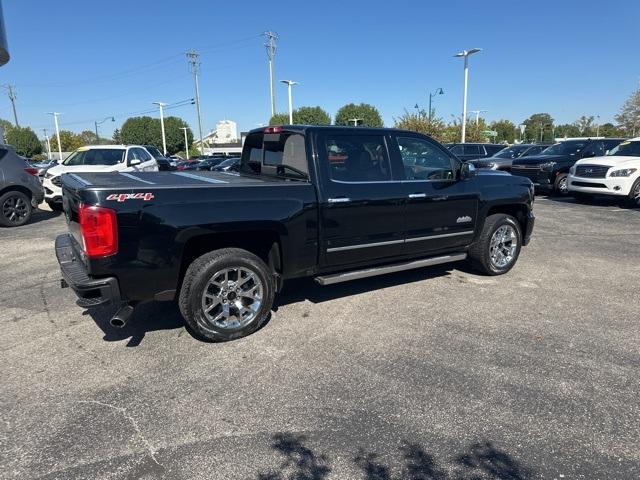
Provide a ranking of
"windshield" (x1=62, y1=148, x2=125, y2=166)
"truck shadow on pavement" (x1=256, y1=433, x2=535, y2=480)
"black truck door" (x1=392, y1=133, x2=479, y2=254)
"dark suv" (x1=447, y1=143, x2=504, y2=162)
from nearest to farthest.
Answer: "truck shadow on pavement" (x1=256, y1=433, x2=535, y2=480), "black truck door" (x1=392, y1=133, x2=479, y2=254), "windshield" (x1=62, y1=148, x2=125, y2=166), "dark suv" (x1=447, y1=143, x2=504, y2=162)

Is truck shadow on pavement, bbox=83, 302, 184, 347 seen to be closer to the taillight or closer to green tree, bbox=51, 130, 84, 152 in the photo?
the taillight

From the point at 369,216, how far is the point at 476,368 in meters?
1.82

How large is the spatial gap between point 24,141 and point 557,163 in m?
87.3

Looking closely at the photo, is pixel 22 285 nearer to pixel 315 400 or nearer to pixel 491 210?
pixel 315 400

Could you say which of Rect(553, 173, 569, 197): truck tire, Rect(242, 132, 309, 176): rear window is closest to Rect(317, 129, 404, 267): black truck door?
Rect(242, 132, 309, 176): rear window

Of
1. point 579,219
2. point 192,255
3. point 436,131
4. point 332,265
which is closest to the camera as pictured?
point 192,255

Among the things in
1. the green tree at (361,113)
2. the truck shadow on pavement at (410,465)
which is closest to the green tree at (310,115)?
the green tree at (361,113)

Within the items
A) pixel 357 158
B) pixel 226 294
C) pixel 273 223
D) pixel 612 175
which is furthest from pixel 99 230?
pixel 612 175

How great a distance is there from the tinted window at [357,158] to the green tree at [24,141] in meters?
88.0

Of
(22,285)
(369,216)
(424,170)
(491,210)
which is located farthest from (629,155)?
(22,285)

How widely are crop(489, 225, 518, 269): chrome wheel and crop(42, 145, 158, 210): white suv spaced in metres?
8.92

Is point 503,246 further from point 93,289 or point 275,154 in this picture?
point 93,289

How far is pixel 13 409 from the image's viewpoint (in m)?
3.04

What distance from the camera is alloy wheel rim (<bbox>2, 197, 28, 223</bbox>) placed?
381 inches
